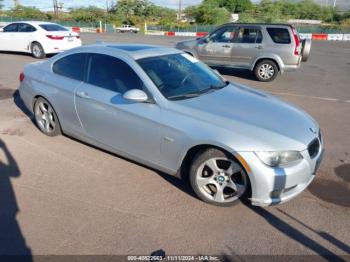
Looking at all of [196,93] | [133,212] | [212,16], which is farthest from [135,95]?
[212,16]

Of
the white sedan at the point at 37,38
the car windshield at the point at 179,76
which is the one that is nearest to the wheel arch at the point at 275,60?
the car windshield at the point at 179,76

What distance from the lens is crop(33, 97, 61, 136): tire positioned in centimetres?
491

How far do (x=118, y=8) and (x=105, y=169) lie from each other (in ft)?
299

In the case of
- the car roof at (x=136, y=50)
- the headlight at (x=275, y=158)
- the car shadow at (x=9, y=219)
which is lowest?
the car shadow at (x=9, y=219)

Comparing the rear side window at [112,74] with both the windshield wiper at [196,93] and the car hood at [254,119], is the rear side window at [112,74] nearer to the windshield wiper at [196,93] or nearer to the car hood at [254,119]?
the windshield wiper at [196,93]

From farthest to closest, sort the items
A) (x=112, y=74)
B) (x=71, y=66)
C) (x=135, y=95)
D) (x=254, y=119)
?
(x=71, y=66) < (x=112, y=74) < (x=135, y=95) < (x=254, y=119)

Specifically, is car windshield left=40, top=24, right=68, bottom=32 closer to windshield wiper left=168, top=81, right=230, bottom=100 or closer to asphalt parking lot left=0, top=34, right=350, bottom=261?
asphalt parking lot left=0, top=34, right=350, bottom=261

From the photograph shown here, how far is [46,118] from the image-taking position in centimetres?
508

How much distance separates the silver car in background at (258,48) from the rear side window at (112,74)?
6.80 meters

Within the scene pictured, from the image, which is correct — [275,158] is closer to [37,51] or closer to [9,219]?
[9,219]

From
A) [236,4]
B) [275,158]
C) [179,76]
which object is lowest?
[275,158]

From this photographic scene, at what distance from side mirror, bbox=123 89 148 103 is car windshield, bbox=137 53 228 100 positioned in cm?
23

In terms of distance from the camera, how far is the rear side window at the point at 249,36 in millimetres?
9961

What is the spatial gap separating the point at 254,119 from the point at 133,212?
1624mm
